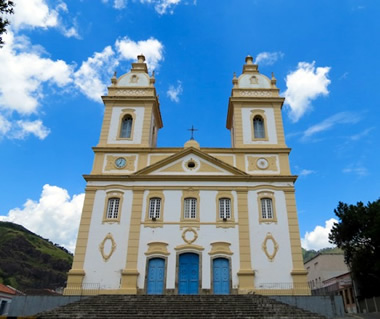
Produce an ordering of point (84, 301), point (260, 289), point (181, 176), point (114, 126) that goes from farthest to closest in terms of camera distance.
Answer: point (114, 126), point (181, 176), point (260, 289), point (84, 301)

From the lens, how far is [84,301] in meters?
15.3

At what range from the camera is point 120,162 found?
21.5 meters

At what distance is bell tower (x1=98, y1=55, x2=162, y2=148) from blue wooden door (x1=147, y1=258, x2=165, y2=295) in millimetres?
7649

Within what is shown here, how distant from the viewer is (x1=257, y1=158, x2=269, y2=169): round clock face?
2133cm

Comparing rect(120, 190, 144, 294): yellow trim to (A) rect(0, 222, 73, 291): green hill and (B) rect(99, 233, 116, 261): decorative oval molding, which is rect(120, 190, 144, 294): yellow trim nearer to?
(B) rect(99, 233, 116, 261): decorative oval molding

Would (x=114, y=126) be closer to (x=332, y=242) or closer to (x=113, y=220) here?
(x=113, y=220)

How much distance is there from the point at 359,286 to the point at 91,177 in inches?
812

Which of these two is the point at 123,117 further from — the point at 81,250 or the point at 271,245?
the point at 271,245

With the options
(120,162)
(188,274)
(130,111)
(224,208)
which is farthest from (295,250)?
(130,111)

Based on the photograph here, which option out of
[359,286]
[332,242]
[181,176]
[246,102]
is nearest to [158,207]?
[181,176]

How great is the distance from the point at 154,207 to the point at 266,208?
21.9ft

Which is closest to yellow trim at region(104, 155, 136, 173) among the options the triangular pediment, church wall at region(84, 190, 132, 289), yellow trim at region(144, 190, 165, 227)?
the triangular pediment

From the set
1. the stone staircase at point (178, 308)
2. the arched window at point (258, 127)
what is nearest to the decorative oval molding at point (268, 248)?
the stone staircase at point (178, 308)

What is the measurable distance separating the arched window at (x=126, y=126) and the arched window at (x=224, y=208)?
791 cm
